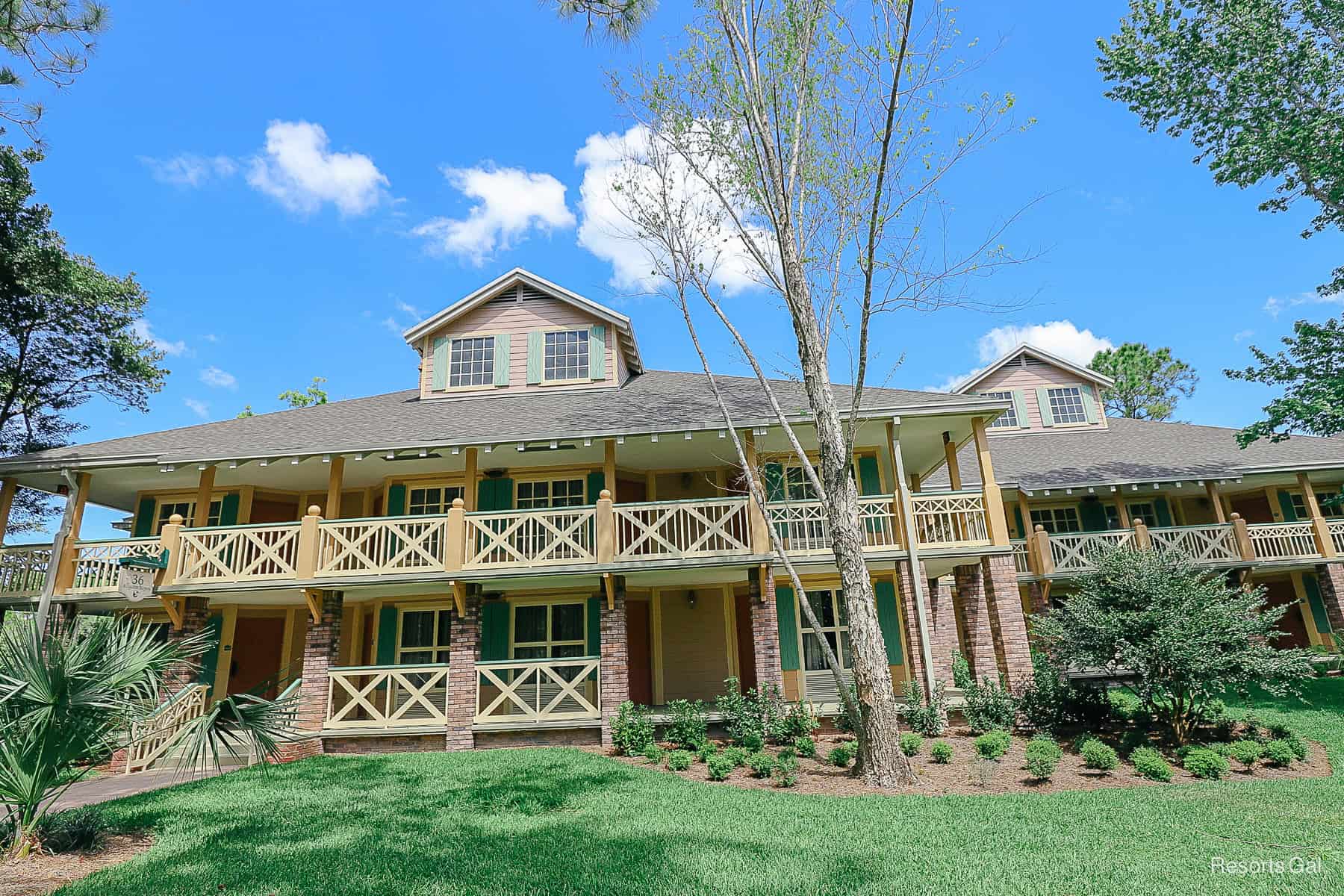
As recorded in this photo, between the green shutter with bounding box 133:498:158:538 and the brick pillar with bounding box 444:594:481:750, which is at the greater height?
the green shutter with bounding box 133:498:158:538

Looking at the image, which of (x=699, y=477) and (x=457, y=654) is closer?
(x=457, y=654)

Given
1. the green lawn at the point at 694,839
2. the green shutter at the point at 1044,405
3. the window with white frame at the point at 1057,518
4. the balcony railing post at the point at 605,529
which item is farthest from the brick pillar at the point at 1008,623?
the green shutter at the point at 1044,405

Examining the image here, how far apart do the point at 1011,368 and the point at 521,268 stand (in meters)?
16.2

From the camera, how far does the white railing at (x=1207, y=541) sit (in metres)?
17.4

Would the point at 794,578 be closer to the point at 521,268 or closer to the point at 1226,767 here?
the point at 1226,767

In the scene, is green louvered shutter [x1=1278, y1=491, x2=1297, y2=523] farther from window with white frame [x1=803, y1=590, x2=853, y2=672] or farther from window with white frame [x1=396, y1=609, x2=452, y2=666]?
window with white frame [x1=396, y1=609, x2=452, y2=666]

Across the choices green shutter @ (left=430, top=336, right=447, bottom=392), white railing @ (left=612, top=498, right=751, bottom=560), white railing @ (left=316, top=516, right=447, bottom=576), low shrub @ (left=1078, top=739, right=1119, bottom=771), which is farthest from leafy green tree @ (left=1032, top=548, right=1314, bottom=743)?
green shutter @ (left=430, top=336, right=447, bottom=392)

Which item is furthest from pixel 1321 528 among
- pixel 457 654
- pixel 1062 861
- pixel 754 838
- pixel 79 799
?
pixel 79 799

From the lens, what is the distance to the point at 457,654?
40.1ft

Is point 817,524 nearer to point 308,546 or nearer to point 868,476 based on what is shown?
point 868,476

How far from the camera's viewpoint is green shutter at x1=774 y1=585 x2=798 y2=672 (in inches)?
539

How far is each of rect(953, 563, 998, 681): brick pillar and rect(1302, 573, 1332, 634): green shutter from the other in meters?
11.7

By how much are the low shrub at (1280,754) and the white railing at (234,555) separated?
14.8 m

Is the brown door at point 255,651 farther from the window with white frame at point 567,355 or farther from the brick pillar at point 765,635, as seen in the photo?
the brick pillar at point 765,635
